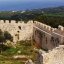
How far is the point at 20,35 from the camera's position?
43156 mm

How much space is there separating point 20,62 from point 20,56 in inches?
107

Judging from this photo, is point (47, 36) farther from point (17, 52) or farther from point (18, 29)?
point (18, 29)

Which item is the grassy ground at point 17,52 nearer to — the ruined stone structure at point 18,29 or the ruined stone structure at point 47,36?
the ruined stone structure at point 47,36

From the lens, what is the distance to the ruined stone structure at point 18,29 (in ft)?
141

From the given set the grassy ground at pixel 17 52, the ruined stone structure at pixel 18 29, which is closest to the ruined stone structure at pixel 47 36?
the ruined stone structure at pixel 18 29

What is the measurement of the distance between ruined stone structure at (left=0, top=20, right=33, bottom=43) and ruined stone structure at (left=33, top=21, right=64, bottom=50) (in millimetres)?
799

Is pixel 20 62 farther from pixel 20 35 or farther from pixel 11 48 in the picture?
pixel 20 35

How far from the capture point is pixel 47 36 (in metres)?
38.2

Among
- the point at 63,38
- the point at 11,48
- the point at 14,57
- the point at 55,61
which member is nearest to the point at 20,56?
the point at 14,57

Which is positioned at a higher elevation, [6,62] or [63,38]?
[63,38]

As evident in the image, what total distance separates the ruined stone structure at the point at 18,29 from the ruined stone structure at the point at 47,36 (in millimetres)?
799

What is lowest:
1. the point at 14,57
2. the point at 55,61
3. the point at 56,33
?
the point at 14,57

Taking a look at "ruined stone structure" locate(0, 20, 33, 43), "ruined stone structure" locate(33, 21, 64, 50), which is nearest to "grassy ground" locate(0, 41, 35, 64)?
Answer: "ruined stone structure" locate(33, 21, 64, 50)

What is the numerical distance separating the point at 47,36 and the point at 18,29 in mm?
5853
